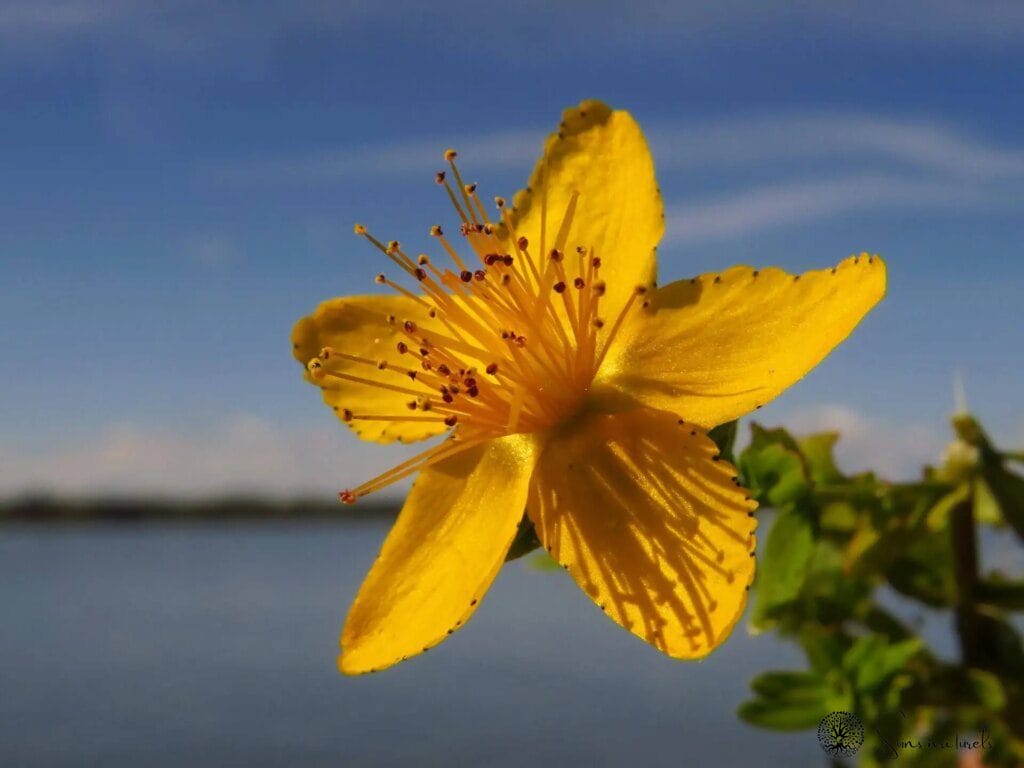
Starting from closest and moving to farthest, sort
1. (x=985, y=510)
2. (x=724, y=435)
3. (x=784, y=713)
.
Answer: (x=724, y=435), (x=784, y=713), (x=985, y=510)

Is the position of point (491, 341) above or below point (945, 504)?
above

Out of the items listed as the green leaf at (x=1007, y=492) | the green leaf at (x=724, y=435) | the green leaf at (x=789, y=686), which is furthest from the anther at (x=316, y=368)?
the green leaf at (x=1007, y=492)

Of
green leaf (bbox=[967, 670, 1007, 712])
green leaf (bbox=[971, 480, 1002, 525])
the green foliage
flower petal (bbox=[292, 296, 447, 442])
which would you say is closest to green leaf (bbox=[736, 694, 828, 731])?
the green foliage

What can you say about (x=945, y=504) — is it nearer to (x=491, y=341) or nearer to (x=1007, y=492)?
(x=1007, y=492)

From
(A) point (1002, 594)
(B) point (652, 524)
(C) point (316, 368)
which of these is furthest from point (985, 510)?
(C) point (316, 368)

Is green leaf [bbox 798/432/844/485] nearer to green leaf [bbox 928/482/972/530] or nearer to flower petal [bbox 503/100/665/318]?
green leaf [bbox 928/482/972/530]

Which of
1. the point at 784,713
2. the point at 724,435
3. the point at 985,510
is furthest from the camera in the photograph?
the point at 985,510
